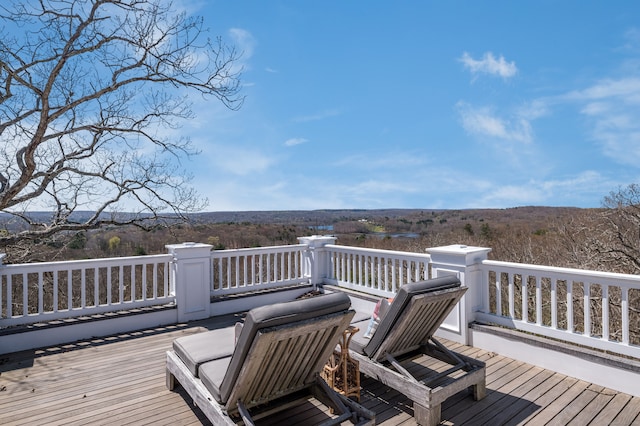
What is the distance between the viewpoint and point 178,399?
2.91 meters

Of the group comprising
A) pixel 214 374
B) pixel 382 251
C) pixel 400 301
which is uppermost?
pixel 382 251

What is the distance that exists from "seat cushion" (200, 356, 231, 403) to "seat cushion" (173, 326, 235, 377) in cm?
8

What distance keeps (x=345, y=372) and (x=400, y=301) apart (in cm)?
72

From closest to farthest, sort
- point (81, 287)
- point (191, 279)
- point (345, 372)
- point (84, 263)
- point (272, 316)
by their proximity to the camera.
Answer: point (272, 316) < point (345, 372) < point (81, 287) < point (84, 263) < point (191, 279)

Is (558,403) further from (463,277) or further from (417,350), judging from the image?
(463,277)

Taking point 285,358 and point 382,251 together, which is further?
point 382,251

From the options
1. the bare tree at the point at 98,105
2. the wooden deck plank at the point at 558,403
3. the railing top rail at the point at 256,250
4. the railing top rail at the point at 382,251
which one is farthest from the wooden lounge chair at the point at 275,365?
the bare tree at the point at 98,105

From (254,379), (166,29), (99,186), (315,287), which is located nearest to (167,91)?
(166,29)

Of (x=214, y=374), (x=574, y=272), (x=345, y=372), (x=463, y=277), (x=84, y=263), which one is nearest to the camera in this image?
(x=214, y=374)

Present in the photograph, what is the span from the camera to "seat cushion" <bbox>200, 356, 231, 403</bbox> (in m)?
2.22

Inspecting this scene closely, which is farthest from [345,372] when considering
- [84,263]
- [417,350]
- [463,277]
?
[84,263]

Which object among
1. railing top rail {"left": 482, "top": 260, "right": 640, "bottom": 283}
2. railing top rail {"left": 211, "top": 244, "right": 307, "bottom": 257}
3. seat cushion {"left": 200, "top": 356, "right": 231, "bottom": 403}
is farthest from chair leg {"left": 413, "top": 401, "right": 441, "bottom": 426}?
railing top rail {"left": 211, "top": 244, "right": 307, "bottom": 257}

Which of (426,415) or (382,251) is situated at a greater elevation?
(382,251)

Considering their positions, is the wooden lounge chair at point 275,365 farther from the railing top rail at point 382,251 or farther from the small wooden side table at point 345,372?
Result: the railing top rail at point 382,251
